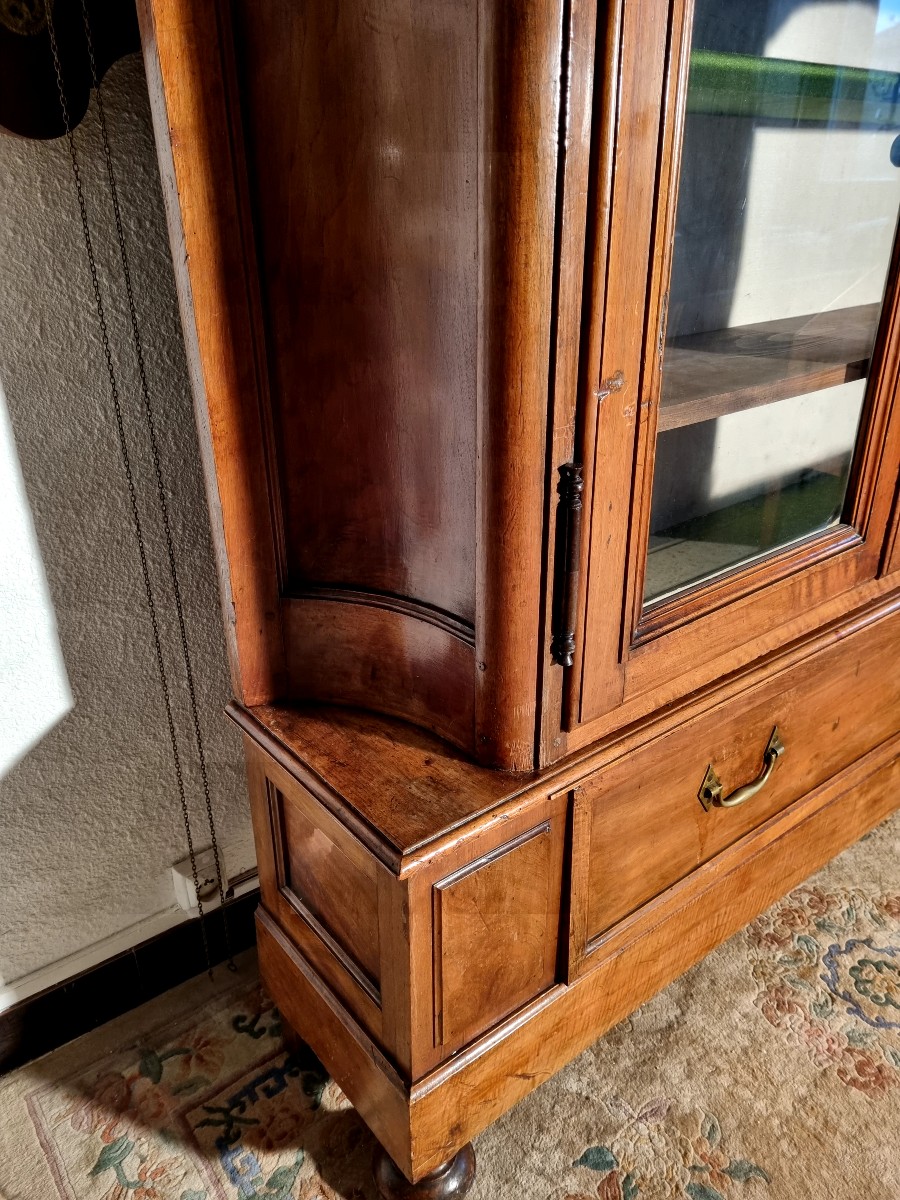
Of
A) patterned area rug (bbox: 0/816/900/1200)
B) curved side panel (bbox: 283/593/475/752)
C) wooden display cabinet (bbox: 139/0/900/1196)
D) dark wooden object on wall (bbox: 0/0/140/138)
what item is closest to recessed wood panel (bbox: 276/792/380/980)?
wooden display cabinet (bbox: 139/0/900/1196)

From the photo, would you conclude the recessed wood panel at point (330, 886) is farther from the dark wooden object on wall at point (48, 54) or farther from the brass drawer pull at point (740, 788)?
the dark wooden object on wall at point (48, 54)

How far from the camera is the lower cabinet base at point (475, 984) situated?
646mm

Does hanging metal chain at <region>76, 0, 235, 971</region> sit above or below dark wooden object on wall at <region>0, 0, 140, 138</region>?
below

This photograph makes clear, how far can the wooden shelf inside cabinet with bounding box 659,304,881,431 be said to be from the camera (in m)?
0.63

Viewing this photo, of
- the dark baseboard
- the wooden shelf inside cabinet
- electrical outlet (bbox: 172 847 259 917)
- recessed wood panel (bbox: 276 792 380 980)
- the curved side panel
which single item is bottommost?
the dark baseboard

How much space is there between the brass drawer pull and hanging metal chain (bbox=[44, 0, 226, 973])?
51 centimetres

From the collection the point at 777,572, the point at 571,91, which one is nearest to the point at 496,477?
the point at 571,91

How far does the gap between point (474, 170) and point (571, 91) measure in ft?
0.21

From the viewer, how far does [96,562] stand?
31.2 inches

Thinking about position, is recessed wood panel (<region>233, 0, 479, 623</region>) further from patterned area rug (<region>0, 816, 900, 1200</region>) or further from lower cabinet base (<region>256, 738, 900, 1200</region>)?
patterned area rug (<region>0, 816, 900, 1200</region>)

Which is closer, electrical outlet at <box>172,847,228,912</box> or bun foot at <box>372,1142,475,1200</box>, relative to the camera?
bun foot at <box>372,1142,475,1200</box>

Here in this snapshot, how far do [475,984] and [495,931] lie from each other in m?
0.05

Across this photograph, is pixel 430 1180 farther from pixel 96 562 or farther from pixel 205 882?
pixel 96 562

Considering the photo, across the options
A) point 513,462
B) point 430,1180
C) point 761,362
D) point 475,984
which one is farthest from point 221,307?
point 430,1180
